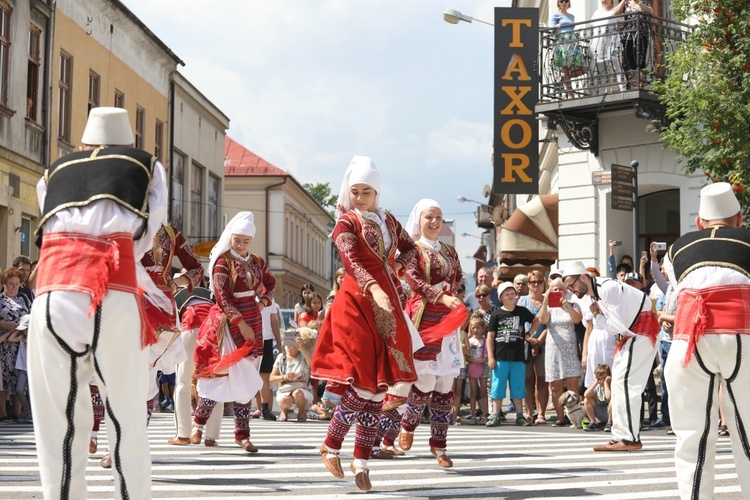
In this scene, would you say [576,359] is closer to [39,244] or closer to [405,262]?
[405,262]

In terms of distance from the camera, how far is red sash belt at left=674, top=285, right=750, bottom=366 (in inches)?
268

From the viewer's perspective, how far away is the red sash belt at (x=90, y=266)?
230 inches

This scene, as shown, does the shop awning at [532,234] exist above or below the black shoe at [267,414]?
above

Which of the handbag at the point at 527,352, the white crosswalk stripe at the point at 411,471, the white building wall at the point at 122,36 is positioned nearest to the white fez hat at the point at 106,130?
the white crosswalk stripe at the point at 411,471

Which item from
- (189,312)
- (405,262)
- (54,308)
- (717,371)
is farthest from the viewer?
(189,312)

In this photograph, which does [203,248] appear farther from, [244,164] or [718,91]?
[718,91]

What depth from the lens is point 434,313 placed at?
33.3 ft

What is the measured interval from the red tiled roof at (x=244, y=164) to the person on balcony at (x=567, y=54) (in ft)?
162

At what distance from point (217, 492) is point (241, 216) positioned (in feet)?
12.1

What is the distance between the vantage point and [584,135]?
22.5 metres

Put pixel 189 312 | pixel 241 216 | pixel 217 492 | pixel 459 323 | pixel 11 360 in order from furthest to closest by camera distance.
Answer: pixel 11 360
pixel 189 312
pixel 241 216
pixel 459 323
pixel 217 492

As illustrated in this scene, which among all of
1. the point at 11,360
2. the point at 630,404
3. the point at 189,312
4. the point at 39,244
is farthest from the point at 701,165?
the point at 39,244

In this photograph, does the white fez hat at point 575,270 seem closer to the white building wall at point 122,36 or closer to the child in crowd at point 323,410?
the child in crowd at point 323,410

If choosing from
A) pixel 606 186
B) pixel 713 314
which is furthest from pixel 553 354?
pixel 713 314
